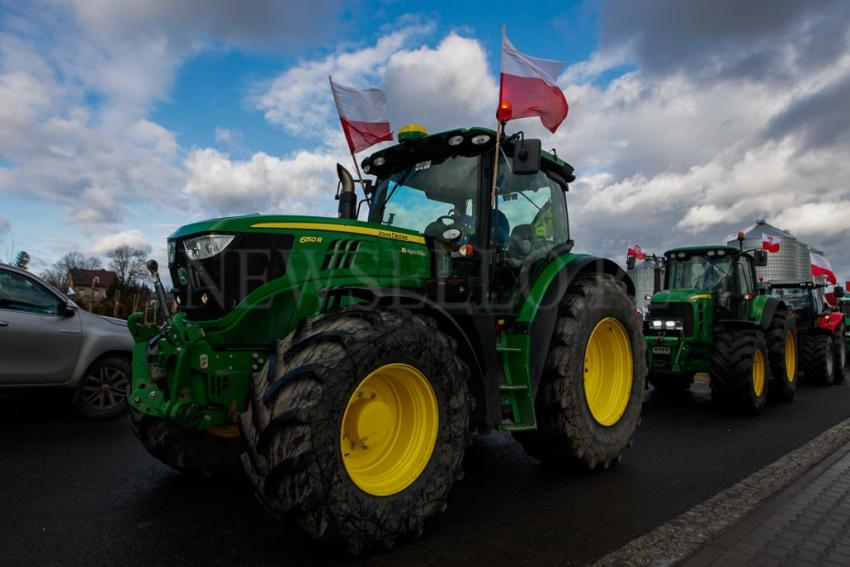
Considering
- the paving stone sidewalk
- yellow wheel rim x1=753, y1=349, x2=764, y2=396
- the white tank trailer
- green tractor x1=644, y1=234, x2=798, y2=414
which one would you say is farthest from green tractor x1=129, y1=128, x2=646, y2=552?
the white tank trailer

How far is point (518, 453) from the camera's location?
487 centimetres

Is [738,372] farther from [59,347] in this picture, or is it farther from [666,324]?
[59,347]

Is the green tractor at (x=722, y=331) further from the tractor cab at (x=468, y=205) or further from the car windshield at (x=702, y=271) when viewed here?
the tractor cab at (x=468, y=205)

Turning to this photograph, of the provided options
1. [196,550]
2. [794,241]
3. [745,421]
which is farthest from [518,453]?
[794,241]

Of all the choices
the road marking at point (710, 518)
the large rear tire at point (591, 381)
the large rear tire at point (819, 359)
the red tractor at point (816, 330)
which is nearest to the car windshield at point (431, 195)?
the large rear tire at point (591, 381)

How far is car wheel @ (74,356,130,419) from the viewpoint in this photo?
19.8 feet

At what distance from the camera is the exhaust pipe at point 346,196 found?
169 inches

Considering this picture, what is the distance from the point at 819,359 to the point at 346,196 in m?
10.4

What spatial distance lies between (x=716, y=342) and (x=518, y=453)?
425 cm

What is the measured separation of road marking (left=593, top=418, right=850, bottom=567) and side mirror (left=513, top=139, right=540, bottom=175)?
7.60 ft

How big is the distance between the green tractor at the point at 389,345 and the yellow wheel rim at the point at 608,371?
16 millimetres

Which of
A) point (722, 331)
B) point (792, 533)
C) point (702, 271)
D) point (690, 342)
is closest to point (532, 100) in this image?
point (792, 533)

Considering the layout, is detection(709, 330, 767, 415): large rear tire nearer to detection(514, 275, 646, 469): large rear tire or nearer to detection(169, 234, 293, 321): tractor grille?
detection(514, 275, 646, 469): large rear tire

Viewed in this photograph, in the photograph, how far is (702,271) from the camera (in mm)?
8875
